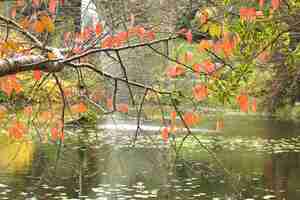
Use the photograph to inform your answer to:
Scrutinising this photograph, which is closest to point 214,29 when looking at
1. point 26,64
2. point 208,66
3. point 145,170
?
point 208,66

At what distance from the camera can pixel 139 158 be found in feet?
43.0

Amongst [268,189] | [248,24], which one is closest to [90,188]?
[268,189]

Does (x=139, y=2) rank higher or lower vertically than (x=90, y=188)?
higher

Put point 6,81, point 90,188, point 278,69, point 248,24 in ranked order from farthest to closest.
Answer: point 278,69, point 90,188, point 248,24, point 6,81

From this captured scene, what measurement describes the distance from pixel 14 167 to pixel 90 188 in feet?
6.53

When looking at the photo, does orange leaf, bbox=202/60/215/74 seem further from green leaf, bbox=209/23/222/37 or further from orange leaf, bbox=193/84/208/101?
green leaf, bbox=209/23/222/37

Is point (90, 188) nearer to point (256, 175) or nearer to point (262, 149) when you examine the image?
point (256, 175)

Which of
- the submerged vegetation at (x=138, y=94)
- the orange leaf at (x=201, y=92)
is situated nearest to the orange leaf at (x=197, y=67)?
the submerged vegetation at (x=138, y=94)

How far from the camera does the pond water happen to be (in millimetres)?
9641

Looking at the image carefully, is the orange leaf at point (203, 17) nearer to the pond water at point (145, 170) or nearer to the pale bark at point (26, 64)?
the pale bark at point (26, 64)

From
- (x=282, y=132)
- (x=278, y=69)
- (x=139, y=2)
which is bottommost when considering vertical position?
(x=282, y=132)

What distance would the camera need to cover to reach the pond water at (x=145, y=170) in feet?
31.6

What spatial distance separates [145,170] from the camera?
460 inches

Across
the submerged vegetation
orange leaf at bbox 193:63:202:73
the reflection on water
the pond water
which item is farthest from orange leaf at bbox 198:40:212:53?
the reflection on water
